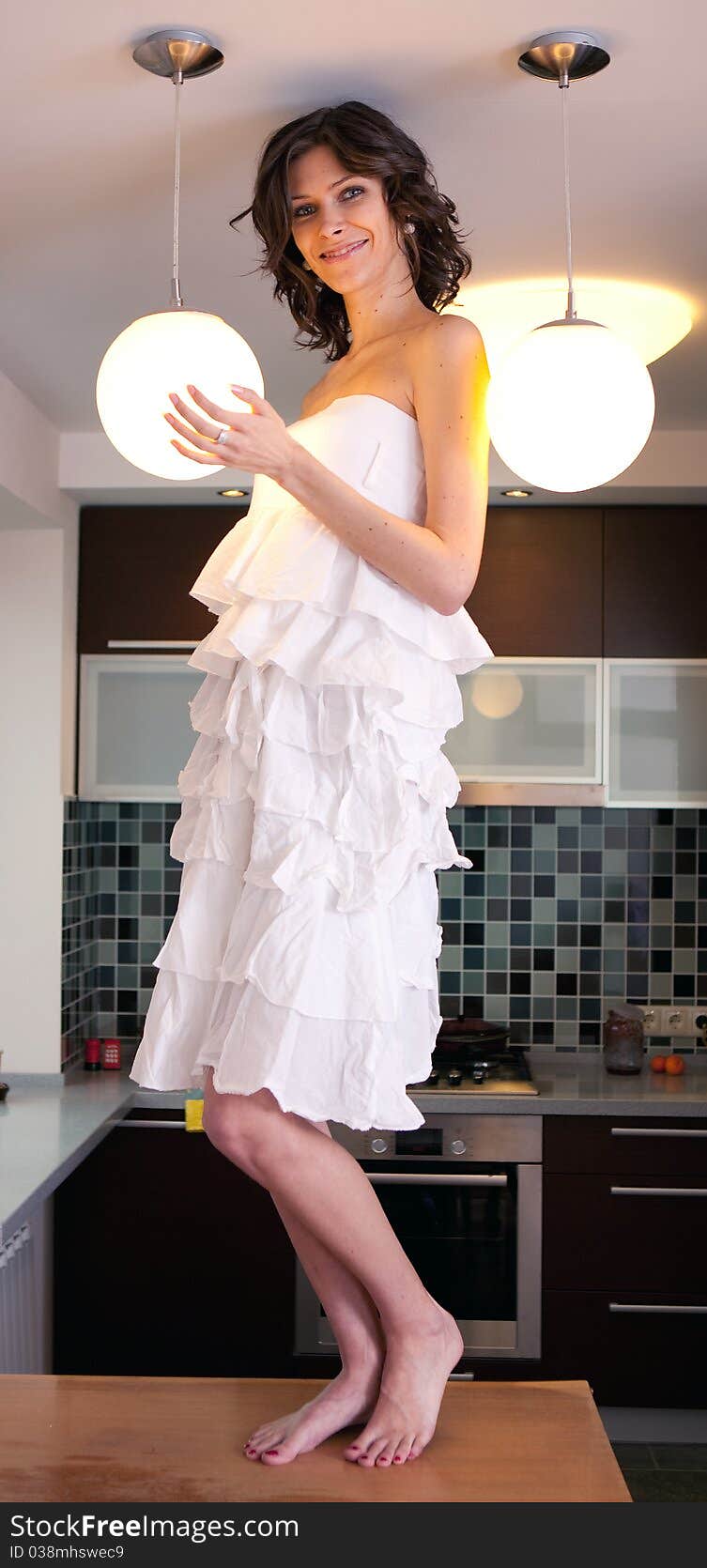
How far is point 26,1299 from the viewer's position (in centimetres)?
350

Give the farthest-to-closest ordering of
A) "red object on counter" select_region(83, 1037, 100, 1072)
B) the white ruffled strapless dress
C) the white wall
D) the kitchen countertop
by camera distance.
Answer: "red object on counter" select_region(83, 1037, 100, 1072) < the white wall < the kitchen countertop < the white ruffled strapless dress

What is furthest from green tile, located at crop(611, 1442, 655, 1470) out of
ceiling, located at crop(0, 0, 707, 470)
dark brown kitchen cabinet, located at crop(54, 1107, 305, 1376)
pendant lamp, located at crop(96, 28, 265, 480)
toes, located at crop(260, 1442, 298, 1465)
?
pendant lamp, located at crop(96, 28, 265, 480)

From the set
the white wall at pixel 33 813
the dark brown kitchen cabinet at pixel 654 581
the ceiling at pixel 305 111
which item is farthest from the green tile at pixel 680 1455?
the ceiling at pixel 305 111

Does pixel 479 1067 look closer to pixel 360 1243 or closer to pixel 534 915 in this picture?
pixel 534 915

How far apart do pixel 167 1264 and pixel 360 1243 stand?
2303 mm

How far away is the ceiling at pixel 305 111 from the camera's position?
5.95 ft

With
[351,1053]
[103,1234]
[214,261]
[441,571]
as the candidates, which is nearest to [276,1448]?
[351,1053]

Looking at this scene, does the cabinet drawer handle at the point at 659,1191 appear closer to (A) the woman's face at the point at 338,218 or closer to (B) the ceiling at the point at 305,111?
(B) the ceiling at the point at 305,111

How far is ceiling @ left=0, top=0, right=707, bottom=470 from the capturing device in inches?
71.4

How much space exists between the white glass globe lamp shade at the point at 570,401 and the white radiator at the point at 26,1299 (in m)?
2.13

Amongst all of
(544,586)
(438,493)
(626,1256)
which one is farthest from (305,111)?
(626,1256)

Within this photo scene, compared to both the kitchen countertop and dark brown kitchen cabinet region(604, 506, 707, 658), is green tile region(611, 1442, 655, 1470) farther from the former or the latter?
dark brown kitchen cabinet region(604, 506, 707, 658)

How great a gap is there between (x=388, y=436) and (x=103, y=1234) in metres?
2.70

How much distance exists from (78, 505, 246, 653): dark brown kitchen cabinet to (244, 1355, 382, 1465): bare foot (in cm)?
266
